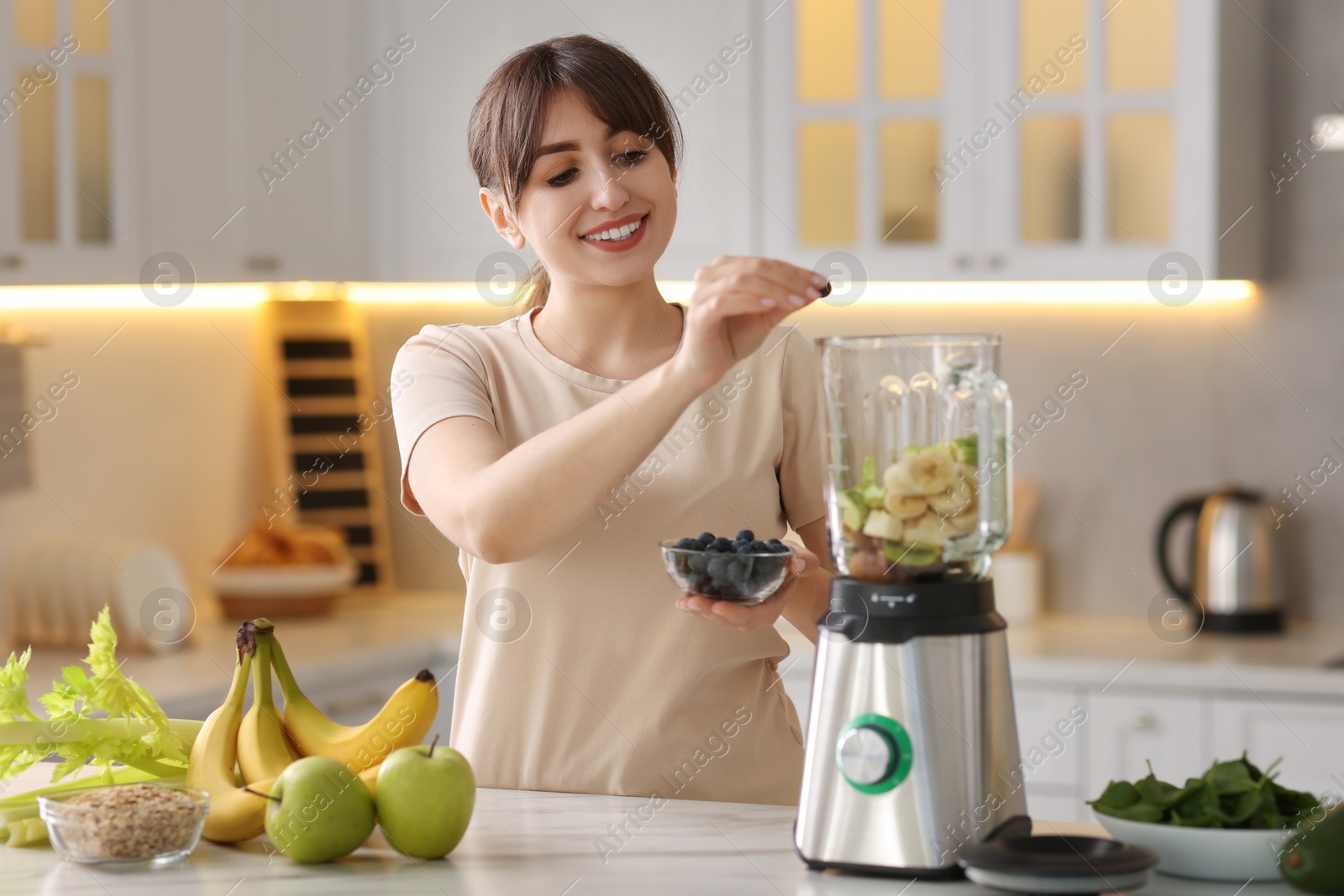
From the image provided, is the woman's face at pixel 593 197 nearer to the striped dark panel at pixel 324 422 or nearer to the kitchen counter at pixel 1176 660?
the kitchen counter at pixel 1176 660

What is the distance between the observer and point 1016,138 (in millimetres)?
2777

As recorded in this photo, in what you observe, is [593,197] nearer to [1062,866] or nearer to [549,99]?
[549,99]

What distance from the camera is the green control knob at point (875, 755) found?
3.31 ft

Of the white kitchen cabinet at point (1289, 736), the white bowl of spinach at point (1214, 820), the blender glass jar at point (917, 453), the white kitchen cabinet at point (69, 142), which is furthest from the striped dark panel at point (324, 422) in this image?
the white bowl of spinach at point (1214, 820)

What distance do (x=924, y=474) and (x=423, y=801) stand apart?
0.43 m

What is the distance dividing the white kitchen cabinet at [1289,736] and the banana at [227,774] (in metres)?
1.81

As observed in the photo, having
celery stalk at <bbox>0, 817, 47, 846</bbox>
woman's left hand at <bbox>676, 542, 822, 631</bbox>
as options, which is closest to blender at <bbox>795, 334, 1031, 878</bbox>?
woman's left hand at <bbox>676, 542, 822, 631</bbox>

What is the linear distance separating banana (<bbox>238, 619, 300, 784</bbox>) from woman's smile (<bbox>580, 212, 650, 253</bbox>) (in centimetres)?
46

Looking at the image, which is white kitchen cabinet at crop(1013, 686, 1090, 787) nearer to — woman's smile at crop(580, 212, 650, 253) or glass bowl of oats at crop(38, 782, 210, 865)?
woman's smile at crop(580, 212, 650, 253)

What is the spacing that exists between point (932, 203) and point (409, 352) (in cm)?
167

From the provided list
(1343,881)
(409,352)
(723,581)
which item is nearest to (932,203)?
(409,352)

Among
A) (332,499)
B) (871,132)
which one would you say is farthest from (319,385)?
(871,132)

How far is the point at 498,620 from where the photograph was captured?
54.5 inches

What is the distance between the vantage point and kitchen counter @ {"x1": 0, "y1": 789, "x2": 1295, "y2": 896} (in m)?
0.99
